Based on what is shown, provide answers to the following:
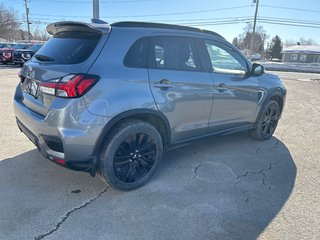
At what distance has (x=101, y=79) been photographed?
2.84 meters

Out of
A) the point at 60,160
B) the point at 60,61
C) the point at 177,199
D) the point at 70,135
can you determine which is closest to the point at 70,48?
the point at 60,61

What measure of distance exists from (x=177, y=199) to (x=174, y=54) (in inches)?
68.8

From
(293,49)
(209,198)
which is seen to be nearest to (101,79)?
(209,198)

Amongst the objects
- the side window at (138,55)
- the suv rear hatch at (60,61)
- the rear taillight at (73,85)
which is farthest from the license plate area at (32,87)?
the side window at (138,55)

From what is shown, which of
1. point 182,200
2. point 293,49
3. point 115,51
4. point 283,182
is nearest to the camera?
point 115,51

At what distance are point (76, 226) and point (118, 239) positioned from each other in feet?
1.47

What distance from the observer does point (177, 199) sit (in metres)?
3.21

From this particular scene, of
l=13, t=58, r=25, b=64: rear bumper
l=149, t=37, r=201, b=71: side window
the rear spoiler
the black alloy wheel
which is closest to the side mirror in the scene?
l=149, t=37, r=201, b=71: side window

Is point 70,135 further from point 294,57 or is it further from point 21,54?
point 294,57

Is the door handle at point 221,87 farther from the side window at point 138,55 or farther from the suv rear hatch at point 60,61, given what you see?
the suv rear hatch at point 60,61

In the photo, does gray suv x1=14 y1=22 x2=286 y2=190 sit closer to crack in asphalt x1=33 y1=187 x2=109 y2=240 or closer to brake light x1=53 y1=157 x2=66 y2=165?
brake light x1=53 y1=157 x2=66 y2=165

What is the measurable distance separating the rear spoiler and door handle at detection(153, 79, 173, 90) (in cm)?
79

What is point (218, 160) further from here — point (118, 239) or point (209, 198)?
point (118, 239)

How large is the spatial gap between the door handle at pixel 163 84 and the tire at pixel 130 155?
18.0 inches
